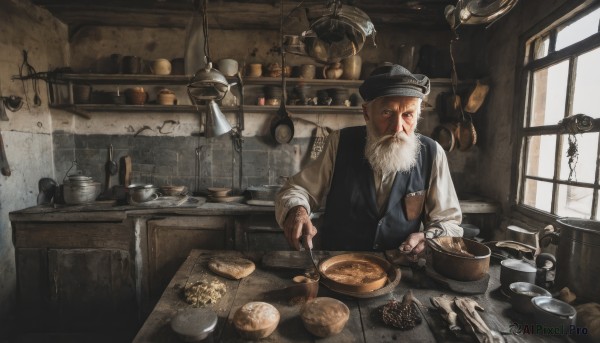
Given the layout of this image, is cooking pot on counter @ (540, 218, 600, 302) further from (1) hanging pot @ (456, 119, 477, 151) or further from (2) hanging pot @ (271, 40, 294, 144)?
(2) hanging pot @ (271, 40, 294, 144)

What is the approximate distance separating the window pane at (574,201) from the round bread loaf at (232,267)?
2.64 metres

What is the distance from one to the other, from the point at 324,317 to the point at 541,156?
316 cm

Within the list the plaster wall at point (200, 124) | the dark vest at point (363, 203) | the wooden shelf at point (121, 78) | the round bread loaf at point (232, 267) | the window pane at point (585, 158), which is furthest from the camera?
the plaster wall at point (200, 124)

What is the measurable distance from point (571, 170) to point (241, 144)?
3.55 metres

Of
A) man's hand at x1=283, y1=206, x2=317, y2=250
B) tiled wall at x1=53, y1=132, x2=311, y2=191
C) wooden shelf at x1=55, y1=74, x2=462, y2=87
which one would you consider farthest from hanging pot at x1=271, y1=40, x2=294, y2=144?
man's hand at x1=283, y1=206, x2=317, y2=250

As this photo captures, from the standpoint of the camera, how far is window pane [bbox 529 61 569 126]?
109 inches

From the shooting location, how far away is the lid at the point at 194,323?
1.00 metres

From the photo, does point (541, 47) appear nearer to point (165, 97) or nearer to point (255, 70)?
point (255, 70)

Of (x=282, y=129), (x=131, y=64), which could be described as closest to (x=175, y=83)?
(x=131, y=64)

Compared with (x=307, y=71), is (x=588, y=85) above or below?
below

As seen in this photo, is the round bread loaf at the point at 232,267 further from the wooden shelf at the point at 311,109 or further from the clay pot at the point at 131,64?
the clay pot at the point at 131,64

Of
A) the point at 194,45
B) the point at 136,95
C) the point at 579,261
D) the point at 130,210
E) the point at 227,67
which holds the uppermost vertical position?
the point at 227,67

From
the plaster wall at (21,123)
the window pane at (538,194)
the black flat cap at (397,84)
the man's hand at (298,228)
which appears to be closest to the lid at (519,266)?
the man's hand at (298,228)

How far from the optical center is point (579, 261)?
4.34ft
